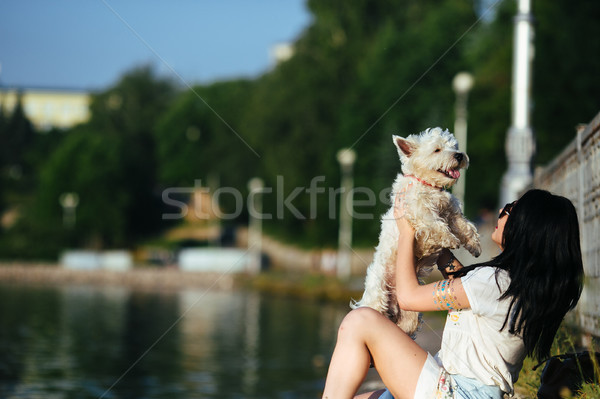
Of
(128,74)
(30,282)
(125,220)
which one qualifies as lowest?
(30,282)

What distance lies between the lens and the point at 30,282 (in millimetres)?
58125

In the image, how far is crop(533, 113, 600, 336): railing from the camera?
229 inches

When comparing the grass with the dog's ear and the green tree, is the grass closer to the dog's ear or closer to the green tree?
the dog's ear

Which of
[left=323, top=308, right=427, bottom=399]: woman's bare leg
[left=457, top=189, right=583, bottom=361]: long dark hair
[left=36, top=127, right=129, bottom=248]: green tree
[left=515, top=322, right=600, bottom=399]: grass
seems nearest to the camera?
[left=457, top=189, right=583, bottom=361]: long dark hair

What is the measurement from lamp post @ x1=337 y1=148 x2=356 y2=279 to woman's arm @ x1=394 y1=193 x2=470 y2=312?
3651 centimetres

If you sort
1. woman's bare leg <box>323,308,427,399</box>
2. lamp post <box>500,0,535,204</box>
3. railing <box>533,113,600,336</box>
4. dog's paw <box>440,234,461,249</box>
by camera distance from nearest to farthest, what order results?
woman's bare leg <box>323,308,427,399</box>
dog's paw <box>440,234,461,249</box>
railing <box>533,113,600,336</box>
lamp post <box>500,0,535,204</box>

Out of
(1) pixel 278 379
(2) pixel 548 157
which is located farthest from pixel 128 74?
(1) pixel 278 379

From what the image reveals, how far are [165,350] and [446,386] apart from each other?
607 inches

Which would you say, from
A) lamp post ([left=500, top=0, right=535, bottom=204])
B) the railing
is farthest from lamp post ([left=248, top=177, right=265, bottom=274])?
the railing

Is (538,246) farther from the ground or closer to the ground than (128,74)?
closer to the ground

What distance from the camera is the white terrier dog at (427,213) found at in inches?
182

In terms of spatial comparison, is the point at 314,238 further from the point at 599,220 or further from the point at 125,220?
the point at 599,220

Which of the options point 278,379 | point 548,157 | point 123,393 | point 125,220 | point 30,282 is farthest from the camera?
point 125,220

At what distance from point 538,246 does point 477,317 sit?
45cm
